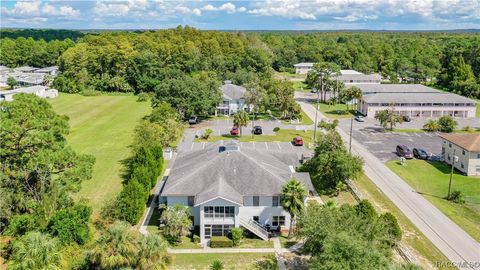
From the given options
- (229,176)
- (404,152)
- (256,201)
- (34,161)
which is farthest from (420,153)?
(34,161)

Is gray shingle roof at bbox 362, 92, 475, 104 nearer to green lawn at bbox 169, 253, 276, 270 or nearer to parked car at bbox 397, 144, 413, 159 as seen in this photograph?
parked car at bbox 397, 144, 413, 159

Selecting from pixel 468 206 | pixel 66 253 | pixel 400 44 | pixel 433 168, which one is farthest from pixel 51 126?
pixel 400 44

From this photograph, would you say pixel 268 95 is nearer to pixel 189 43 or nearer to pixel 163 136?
pixel 163 136

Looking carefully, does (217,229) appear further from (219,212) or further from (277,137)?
(277,137)

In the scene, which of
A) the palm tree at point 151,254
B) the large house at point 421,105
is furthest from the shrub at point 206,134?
the palm tree at point 151,254

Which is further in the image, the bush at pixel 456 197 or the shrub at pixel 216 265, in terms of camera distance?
the bush at pixel 456 197

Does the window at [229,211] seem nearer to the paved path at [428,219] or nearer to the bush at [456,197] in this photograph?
the paved path at [428,219]
